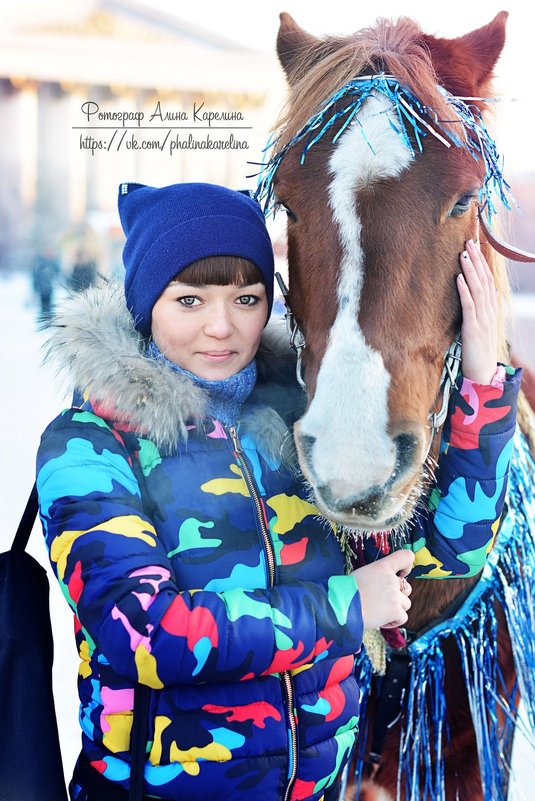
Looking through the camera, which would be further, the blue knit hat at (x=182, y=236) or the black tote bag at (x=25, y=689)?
the blue knit hat at (x=182, y=236)

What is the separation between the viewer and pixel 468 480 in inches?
39.3

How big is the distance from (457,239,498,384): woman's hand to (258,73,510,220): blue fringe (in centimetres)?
13

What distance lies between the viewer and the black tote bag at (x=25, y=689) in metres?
0.90

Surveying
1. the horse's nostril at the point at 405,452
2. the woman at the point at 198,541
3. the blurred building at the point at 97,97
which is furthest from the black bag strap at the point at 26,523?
the blurred building at the point at 97,97

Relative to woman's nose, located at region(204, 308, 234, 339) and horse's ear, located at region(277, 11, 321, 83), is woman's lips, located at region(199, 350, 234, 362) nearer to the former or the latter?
woman's nose, located at region(204, 308, 234, 339)

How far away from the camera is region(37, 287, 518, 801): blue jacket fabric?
804mm

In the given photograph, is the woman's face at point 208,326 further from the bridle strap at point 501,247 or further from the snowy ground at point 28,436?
the snowy ground at point 28,436

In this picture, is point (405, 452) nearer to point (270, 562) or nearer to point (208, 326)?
point (270, 562)

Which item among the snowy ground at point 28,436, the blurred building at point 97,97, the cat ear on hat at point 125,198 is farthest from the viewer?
the blurred building at point 97,97

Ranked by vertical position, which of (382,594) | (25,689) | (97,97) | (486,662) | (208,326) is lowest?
(486,662)

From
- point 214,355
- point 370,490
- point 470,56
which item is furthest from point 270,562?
point 470,56

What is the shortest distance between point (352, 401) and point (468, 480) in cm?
30

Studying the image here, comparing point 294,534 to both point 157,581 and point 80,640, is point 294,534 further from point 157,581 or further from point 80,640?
point 80,640

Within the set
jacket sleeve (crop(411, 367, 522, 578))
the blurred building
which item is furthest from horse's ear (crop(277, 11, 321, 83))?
the blurred building
